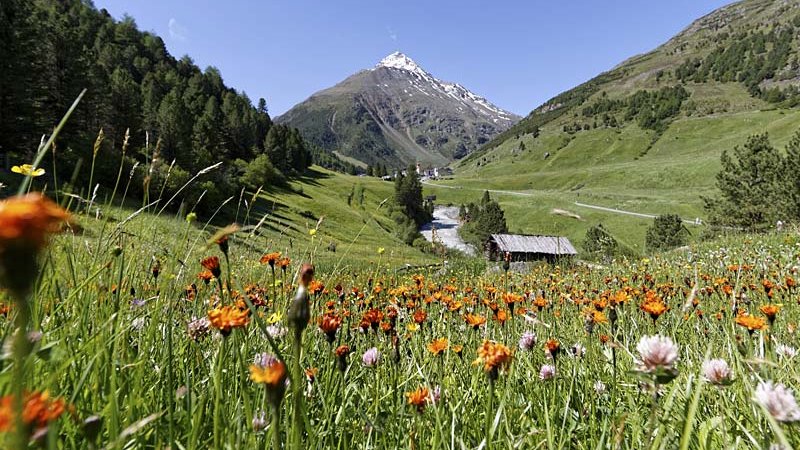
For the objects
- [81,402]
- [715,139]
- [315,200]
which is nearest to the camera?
[81,402]

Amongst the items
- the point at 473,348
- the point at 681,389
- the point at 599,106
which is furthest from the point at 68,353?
the point at 599,106

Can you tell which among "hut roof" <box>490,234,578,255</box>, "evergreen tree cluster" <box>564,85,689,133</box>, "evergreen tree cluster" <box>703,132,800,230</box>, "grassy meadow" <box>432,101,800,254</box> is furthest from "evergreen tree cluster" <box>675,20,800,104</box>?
"hut roof" <box>490,234,578,255</box>

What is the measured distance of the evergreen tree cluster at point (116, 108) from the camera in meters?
31.0

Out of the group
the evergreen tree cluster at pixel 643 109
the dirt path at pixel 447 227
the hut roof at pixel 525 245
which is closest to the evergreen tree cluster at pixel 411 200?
the dirt path at pixel 447 227

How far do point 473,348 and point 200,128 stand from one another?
6620 cm

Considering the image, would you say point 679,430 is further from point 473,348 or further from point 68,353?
point 68,353

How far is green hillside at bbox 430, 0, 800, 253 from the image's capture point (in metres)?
67.4

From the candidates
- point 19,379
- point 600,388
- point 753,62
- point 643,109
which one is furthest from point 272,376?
point 753,62

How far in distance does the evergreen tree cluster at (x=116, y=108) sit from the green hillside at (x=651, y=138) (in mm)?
42747

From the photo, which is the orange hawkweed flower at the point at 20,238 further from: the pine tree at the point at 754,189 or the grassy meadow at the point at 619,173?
the grassy meadow at the point at 619,173

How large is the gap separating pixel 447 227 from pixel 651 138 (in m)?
74.6

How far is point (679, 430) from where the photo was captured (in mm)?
1530

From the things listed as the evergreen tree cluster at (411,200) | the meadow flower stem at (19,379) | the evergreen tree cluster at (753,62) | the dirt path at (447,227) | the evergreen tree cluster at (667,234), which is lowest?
the dirt path at (447,227)

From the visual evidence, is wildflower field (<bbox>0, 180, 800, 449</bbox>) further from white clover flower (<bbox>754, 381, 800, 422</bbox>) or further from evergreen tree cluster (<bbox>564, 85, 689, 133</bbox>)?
evergreen tree cluster (<bbox>564, 85, 689, 133</bbox>)
